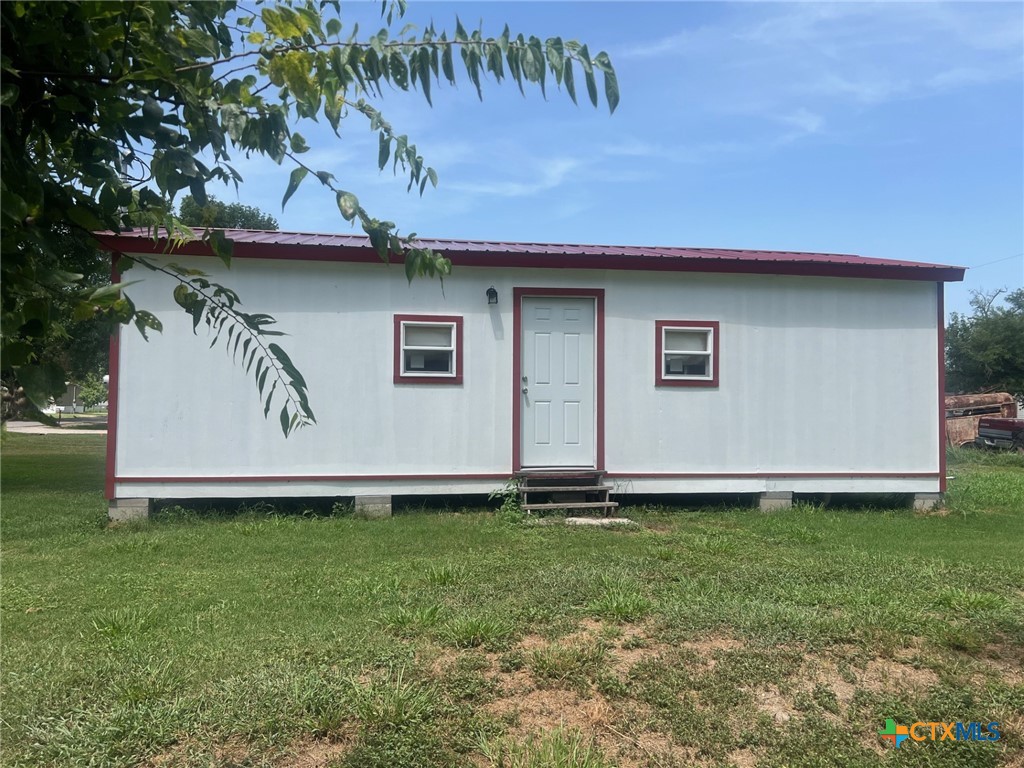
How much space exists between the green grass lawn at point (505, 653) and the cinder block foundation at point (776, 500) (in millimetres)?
2271

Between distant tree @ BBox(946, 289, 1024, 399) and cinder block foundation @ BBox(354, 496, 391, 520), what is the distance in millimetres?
25223

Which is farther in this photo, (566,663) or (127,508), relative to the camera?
(127,508)

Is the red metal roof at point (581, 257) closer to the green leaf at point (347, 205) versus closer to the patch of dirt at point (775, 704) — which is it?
the patch of dirt at point (775, 704)

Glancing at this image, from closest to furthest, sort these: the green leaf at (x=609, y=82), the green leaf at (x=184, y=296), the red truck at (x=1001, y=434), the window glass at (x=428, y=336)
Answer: the green leaf at (x=609, y=82)
the green leaf at (x=184, y=296)
the window glass at (x=428, y=336)
the red truck at (x=1001, y=434)

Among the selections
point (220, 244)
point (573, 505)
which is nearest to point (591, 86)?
point (220, 244)

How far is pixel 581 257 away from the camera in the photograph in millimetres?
8164

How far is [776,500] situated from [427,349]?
4229 millimetres

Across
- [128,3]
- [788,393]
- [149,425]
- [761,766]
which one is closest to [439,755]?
[761,766]

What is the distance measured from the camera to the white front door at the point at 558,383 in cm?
835

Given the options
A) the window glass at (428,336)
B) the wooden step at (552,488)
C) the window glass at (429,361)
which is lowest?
the wooden step at (552,488)

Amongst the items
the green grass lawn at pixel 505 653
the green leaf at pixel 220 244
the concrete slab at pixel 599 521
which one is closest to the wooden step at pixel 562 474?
the concrete slab at pixel 599 521

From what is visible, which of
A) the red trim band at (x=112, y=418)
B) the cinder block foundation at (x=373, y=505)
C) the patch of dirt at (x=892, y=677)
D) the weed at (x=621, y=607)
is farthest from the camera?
the cinder block foundation at (x=373, y=505)

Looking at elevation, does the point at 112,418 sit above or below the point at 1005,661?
above

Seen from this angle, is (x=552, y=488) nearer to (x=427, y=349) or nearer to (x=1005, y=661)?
(x=427, y=349)
